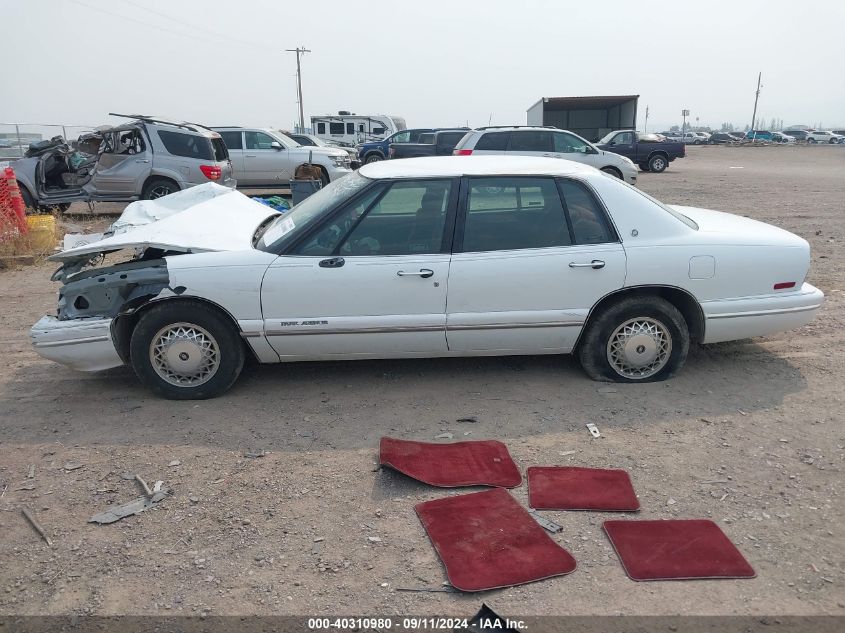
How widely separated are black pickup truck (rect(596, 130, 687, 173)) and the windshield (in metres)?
22.3

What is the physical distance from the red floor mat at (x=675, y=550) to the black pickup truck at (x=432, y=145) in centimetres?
1828

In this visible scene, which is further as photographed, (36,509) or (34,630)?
(36,509)

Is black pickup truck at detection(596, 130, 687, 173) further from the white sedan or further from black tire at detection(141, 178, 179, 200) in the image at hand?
the white sedan

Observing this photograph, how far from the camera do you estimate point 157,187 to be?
12328 mm

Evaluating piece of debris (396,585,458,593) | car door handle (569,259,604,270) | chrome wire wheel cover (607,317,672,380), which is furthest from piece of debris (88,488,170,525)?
chrome wire wheel cover (607,317,672,380)

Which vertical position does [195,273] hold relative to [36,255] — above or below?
above

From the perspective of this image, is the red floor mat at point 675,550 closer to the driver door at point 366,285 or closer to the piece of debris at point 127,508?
the driver door at point 366,285

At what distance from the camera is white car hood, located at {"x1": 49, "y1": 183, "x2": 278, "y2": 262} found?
178 inches

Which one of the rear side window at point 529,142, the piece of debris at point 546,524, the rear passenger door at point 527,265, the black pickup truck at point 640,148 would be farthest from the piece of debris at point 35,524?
the black pickup truck at point 640,148

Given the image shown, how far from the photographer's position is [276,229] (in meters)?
4.73

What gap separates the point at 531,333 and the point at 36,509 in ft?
9.96

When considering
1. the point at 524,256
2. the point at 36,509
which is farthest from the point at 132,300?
the point at 524,256

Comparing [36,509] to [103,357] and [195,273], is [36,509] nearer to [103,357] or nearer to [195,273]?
[103,357]

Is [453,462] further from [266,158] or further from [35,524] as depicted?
[266,158]
